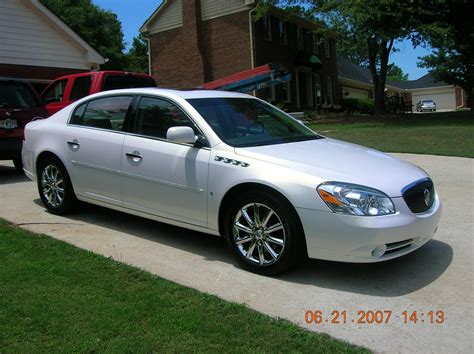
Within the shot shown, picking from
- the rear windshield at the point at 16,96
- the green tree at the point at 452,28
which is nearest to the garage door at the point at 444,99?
the green tree at the point at 452,28

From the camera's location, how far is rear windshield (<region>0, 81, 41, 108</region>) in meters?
9.35

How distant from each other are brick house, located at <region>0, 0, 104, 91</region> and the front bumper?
590 inches

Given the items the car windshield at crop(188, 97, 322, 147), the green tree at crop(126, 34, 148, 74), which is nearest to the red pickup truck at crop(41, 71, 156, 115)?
the car windshield at crop(188, 97, 322, 147)

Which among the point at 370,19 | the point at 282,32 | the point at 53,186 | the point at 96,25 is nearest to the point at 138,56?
the point at 96,25

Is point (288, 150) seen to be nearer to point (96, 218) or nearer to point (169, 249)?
point (169, 249)

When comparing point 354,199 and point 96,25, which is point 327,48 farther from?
point 354,199

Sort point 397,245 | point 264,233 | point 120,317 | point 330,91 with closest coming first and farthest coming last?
point 120,317 < point 397,245 < point 264,233 < point 330,91

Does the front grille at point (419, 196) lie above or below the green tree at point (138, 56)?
below

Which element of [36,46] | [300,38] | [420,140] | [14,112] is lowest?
[420,140]

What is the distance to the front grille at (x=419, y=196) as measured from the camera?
168 inches

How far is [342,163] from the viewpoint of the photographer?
14.6 feet

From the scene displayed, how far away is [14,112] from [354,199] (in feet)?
23.7

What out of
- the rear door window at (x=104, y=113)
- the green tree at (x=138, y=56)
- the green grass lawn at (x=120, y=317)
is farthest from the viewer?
the green tree at (x=138, y=56)

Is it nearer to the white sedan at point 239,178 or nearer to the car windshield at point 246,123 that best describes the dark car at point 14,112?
the white sedan at point 239,178
